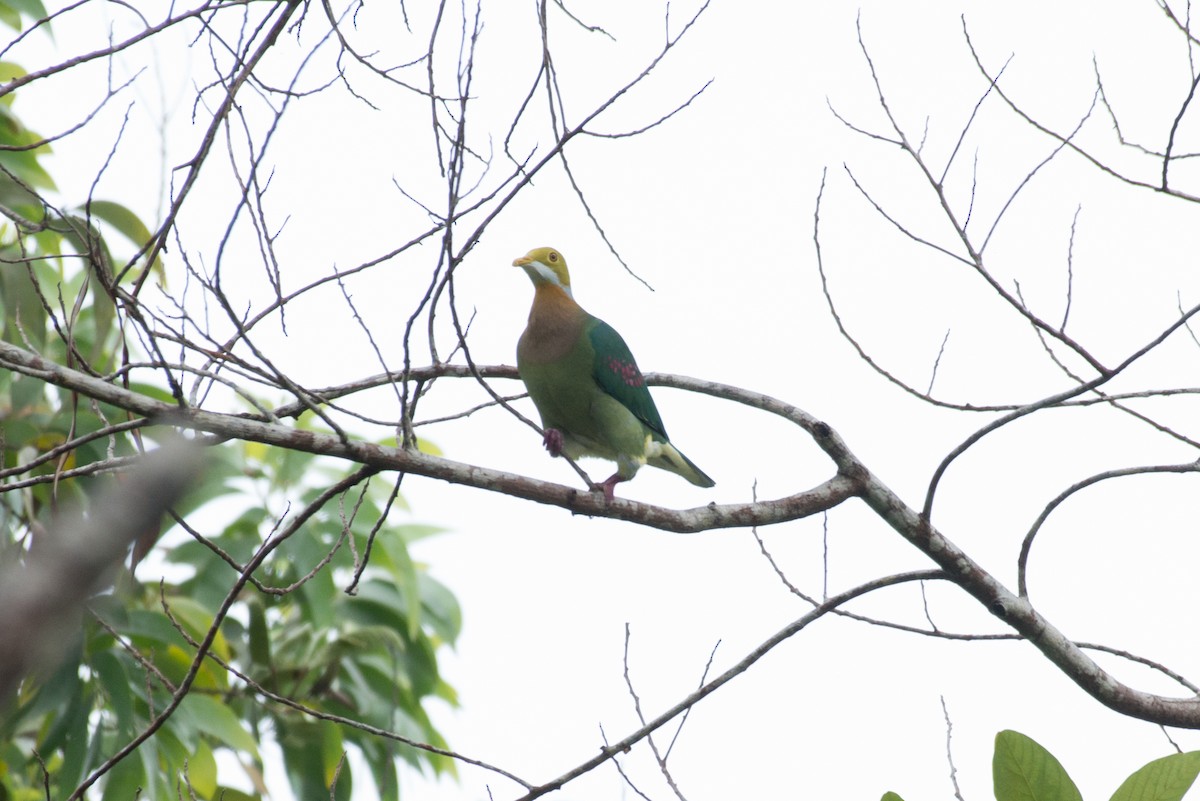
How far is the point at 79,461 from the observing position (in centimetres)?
411

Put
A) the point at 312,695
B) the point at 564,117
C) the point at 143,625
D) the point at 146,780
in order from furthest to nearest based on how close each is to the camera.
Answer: the point at 312,695
the point at 143,625
the point at 146,780
the point at 564,117

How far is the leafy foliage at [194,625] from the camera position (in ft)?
12.3

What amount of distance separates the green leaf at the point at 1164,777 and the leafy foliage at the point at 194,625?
1987 millimetres

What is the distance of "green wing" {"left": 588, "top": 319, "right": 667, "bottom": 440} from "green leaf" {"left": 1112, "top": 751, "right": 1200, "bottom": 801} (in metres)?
2.28

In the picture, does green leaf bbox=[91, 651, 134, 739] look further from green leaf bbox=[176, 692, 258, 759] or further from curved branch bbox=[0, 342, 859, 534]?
curved branch bbox=[0, 342, 859, 534]

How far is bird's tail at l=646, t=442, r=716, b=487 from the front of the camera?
5.01m

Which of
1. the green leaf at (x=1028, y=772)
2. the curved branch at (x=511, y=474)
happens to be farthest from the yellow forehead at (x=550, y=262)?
the green leaf at (x=1028, y=772)

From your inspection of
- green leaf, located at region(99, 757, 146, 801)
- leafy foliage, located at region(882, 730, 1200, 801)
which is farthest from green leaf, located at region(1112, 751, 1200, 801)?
green leaf, located at region(99, 757, 146, 801)

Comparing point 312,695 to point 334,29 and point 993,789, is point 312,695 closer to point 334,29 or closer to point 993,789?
point 334,29

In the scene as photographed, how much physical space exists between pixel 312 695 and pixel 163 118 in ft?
8.83

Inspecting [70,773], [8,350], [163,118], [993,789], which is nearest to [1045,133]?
[993,789]

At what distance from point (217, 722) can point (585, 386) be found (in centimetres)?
181

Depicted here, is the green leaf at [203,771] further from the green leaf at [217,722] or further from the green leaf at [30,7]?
the green leaf at [30,7]

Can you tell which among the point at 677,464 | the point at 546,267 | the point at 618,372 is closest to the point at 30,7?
the point at 546,267
